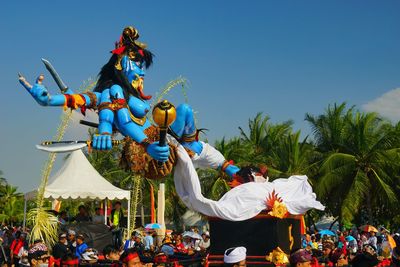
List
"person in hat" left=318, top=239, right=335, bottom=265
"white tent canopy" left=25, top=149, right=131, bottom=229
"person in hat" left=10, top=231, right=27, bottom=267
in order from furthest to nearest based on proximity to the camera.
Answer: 1. "white tent canopy" left=25, top=149, right=131, bottom=229
2. "person in hat" left=10, top=231, right=27, bottom=267
3. "person in hat" left=318, top=239, right=335, bottom=265

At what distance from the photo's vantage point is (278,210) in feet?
27.2

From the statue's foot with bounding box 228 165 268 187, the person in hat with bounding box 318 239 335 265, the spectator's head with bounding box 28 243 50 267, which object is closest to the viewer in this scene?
the spectator's head with bounding box 28 243 50 267

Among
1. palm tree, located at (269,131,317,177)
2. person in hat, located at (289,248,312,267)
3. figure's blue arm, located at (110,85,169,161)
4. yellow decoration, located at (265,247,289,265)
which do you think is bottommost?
person in hat, located at (289,248,312,267)

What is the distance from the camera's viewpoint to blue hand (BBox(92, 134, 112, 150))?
7844mm

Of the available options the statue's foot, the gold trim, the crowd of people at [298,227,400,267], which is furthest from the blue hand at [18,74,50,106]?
the crowd of people at [298,227,400,267]

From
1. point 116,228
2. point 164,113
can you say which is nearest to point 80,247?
point 116,228

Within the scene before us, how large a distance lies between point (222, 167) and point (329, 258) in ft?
7.62

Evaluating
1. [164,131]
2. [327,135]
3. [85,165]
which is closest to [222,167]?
[164,131]

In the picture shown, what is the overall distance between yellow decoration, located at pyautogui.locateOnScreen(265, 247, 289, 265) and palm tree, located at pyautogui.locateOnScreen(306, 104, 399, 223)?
600 inches

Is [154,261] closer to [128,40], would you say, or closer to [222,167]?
[222,167]

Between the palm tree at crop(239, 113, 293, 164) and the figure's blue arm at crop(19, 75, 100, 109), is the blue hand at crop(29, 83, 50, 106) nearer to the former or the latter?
the figure's blue arm at crop(19, 75, 100, 109)

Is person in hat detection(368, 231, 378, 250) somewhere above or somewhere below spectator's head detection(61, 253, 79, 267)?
above

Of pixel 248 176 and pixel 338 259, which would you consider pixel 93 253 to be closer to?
pixel 248 176

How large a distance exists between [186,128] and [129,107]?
0.94m
